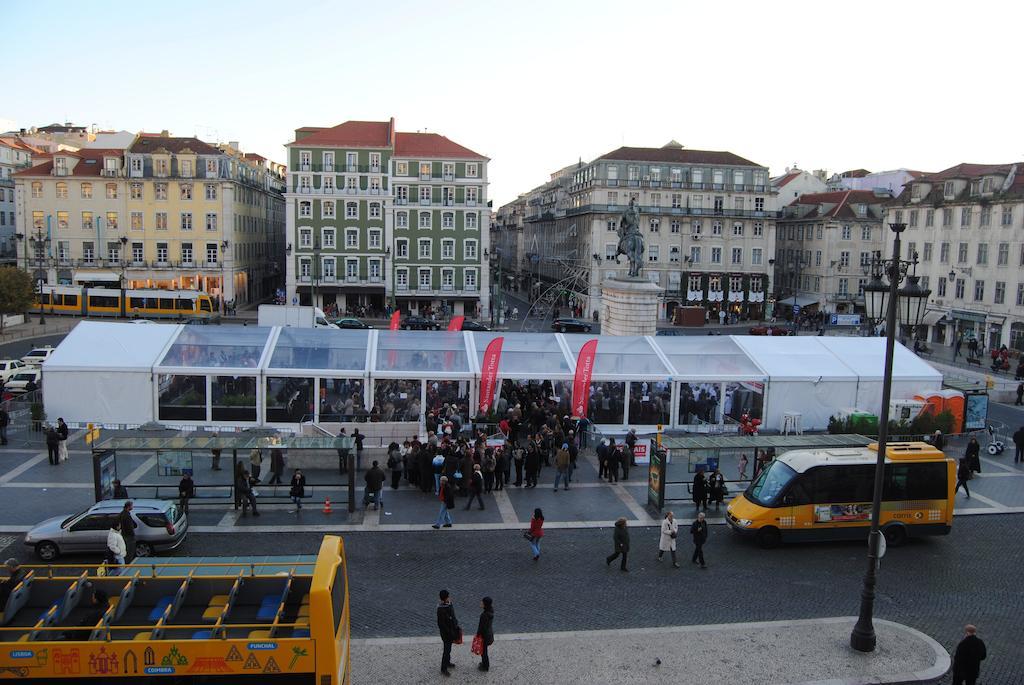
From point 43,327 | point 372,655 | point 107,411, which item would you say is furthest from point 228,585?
point 43,327

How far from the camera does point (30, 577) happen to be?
9102 mm

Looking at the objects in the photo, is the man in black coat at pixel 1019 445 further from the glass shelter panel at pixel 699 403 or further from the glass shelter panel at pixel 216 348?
the glass shelter panel at pixel 216 348

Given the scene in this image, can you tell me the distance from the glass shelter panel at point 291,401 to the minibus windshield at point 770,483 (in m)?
14.4

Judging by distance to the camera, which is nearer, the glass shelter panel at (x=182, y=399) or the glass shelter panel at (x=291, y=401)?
the glass shelter panel at (x=182, y=399)

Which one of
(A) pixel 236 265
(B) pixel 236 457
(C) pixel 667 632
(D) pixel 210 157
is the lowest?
(C) pixel 667 632

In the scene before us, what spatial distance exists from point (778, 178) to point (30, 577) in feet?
295

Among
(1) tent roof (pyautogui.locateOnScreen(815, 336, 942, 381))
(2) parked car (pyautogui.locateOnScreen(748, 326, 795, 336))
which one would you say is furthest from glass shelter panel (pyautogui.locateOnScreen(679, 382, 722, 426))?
(2) parked car (pyautogui.locateOnScreen(748, 326, 795, 336))

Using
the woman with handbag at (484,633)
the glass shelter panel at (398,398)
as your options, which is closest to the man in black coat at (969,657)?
the woman with handbag at (484,633)

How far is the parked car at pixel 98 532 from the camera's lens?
49.8 feet

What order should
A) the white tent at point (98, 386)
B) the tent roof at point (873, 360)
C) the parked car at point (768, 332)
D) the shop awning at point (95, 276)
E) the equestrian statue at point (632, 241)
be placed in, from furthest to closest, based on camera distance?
the shop awning at point (95, 276)
the parked car at point (768, 332)
the equestrian statue at point (632, 241)
the tent roof at point (873, 360)
the white tent at point (98, 386)

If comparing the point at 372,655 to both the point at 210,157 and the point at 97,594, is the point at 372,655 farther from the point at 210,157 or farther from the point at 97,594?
the point at 210,157

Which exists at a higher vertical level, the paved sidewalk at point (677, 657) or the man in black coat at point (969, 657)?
the man in black coat at point (969, 657)

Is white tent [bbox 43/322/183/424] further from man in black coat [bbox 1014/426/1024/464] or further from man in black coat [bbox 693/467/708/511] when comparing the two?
man in black coat [bbox 1014/426/1024/464]

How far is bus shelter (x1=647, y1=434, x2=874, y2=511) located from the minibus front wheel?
9.17 feet
